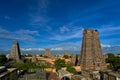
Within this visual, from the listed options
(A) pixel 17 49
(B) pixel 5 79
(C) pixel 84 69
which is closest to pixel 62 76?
(C) pixel 84 69

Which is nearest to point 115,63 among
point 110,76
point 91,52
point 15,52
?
point 91,52

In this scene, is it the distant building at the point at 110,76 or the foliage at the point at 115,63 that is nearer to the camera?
the distant building at the point at 110,76

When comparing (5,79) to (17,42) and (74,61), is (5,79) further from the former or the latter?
(17,42)

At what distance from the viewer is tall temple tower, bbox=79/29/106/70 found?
74812 mm

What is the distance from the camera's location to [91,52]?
7538 cm

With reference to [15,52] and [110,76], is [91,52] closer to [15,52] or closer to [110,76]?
[110,76]

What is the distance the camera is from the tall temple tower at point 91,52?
7481 centimetres

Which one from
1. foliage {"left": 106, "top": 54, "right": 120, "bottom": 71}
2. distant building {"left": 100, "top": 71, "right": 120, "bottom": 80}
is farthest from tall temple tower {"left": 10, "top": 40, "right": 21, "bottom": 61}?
distant building {"left": 100, "top": 71, "right": 120, "bottom": 80}

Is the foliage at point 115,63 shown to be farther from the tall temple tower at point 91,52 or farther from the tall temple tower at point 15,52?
the tall temple tower at point 15,52

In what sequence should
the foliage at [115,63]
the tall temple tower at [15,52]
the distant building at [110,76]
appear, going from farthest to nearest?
the tall temple tower at [15,52] < the foliage at [115,63] < the distant building at [110,76]

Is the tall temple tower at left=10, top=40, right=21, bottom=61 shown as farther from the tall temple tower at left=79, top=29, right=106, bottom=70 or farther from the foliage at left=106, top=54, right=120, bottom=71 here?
the foliage at left=106, top=54, right=120, bottom=71

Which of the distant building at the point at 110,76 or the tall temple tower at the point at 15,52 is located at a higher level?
the tall temple tower at the point at 15,52

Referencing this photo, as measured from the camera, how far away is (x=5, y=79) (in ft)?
84.5

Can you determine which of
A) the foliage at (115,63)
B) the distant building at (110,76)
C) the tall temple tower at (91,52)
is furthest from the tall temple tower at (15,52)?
the distant building at (110,76)
